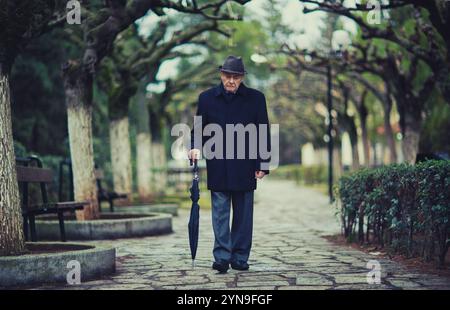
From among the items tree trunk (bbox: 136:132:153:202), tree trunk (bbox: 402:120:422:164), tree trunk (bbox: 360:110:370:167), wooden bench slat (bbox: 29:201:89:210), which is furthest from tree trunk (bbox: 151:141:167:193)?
wooden bench slat (bbox: 29:201:89:210)

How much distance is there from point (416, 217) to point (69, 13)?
6.34m

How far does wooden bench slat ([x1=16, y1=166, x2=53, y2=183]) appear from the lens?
10047mm

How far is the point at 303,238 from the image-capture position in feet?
40.8

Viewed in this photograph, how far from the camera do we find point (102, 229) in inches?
497

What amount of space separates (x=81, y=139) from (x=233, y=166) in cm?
552

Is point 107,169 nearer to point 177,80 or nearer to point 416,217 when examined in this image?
point 177,80

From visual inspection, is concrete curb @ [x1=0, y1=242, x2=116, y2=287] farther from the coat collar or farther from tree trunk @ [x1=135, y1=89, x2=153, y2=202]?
tree trunk @ [x1=135, y1=89, x2=153, y2=202]

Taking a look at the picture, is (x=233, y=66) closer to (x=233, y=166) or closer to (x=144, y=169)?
(x=233, y=166)

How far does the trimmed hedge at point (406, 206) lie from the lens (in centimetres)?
792

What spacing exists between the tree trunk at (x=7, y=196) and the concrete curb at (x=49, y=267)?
0.46 meters

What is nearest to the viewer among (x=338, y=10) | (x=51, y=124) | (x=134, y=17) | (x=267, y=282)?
(x=267, y=282)

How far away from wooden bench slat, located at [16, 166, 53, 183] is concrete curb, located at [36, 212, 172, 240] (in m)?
1.25

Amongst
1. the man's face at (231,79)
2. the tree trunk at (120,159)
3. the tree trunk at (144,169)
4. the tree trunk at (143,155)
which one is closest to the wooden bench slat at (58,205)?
the man's face at (231,79)

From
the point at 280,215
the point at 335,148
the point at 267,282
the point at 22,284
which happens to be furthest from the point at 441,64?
the point at 335,148
